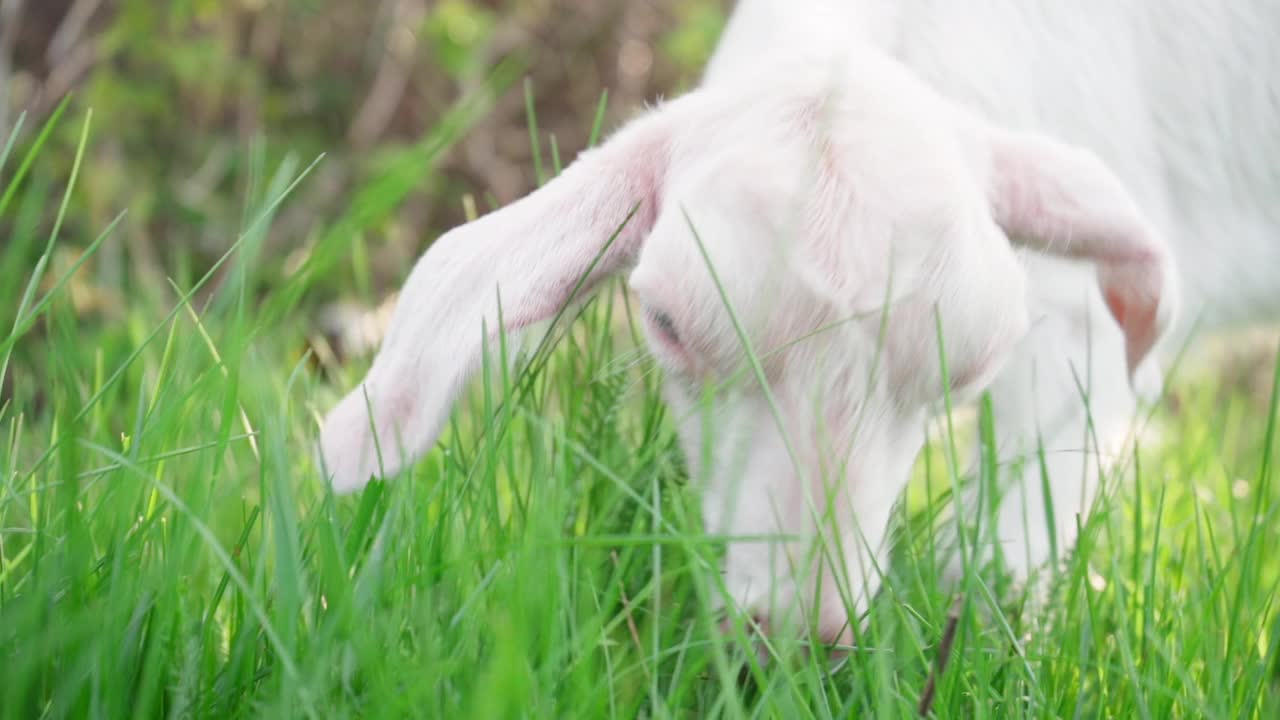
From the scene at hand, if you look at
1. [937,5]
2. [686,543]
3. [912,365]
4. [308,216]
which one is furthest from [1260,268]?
[308,216]

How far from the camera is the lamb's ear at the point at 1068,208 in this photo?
5.59 ft

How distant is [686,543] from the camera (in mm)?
1148

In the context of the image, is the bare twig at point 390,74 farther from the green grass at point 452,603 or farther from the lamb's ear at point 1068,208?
the lamb's ear at point 1068,208

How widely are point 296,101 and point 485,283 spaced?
4351mm

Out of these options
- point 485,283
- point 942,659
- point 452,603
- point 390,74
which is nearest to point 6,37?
point 390,74

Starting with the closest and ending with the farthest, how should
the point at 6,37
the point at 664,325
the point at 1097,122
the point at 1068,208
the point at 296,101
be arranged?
the point at 664,325
the point at 1068,208
the point at 1097,122
the point at 6,37
the point at 296,101

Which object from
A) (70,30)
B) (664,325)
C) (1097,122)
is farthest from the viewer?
(70,30)

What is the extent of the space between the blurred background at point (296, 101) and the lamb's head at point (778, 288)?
2.52m

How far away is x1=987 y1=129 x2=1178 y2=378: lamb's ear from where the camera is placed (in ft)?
5.59

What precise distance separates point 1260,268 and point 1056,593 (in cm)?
182

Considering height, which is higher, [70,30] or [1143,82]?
[70,30]

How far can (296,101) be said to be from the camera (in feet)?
18.2

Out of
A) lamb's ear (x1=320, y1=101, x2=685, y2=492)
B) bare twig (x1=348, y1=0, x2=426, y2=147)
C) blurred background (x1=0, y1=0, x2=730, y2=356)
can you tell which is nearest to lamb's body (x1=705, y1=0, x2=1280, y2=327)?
lamb's ear (x1=320, y1=101, x2=685, y2=492)

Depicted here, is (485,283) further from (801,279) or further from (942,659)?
(942,659)
